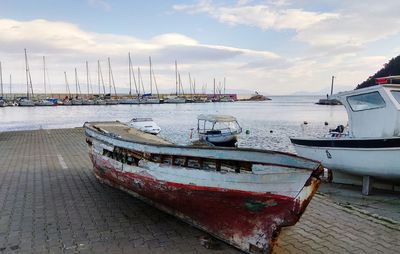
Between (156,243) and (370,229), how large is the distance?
11.5 feet

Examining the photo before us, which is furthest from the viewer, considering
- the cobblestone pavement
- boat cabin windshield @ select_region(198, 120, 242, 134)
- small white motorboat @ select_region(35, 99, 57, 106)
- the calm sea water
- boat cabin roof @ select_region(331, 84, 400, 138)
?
small white motorboat @ select_region(35, 99, 57, 106)

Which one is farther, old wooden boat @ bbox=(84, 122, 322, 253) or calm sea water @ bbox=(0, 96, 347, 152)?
calm sea water @ bbox=(0, 96, 347, 152)

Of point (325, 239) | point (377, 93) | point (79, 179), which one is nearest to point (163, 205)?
point (325, 239)

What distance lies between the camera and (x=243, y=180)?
4688 millimetres

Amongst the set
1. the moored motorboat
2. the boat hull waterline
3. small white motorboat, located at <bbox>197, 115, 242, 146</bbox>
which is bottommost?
the moored motorboat

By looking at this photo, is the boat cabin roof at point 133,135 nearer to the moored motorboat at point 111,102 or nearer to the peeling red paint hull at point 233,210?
the peeling red paint hull at point 233,210

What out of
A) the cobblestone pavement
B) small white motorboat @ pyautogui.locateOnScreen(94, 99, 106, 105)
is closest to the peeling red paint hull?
the cobblestone pavement

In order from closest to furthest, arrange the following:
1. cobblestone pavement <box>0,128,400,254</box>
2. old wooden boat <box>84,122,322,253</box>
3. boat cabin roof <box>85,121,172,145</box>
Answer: old wooden boat <box>84,122,322,253</box>
cobblestone pavement <box>0,128,400,254</box>
boat cabin roof <box>85,121,172,145</box>

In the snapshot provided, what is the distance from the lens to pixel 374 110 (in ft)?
31.2

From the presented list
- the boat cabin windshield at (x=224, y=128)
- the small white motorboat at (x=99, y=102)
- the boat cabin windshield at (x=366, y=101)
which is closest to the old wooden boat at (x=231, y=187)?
the boat cabin windshield at (x=366, y=101)

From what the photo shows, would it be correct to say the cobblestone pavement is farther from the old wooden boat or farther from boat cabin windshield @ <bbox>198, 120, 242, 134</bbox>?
boat cabin windshield @ <bbox>198, 120, 242, 134</bbox>

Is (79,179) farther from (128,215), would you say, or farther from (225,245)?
(225,245)

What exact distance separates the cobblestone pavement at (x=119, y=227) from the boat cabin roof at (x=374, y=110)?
9.02 feet

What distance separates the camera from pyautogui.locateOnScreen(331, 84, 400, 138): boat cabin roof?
8.92m
